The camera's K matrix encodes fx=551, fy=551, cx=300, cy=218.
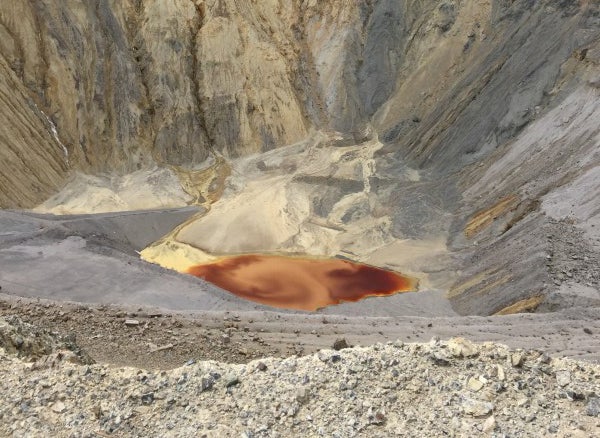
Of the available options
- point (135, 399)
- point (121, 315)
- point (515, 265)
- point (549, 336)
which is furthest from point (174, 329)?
point (515, 265)

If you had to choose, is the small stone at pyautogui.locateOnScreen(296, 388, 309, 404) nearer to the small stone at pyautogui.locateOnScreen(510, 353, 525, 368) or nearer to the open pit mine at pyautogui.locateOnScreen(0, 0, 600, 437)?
the small stone at pyautogui.locateOnScreen(510, 353, 525, 368)

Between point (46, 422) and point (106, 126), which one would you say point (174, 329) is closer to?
point (46, 422)

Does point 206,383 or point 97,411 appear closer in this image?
point 97,411

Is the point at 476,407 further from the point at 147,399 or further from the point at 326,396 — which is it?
the point at 147,399

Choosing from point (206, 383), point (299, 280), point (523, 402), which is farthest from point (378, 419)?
point (299, 280)

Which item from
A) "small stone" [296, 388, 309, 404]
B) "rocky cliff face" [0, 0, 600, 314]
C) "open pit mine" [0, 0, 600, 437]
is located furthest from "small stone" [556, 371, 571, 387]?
"rocky cliff face" [0, 0, 600, 314]

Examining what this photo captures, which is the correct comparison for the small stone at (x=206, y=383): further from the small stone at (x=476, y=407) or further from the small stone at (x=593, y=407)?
the small stone at (x=593, y=407)
